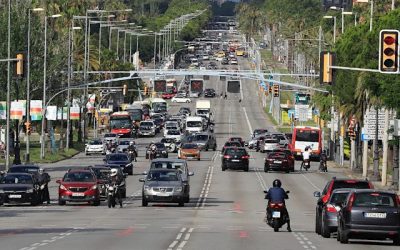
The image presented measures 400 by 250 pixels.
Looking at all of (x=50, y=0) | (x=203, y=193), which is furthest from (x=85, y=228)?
(x=50, y=0)

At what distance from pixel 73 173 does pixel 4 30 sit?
2039 inches

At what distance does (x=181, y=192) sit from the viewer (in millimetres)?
53750

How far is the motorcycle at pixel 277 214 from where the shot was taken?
1557 inches

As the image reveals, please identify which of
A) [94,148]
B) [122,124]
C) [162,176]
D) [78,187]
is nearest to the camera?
[162,176]

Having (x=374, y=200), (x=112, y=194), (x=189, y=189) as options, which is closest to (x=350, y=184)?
(x=374, y=200)

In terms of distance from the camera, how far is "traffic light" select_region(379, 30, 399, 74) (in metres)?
37.4

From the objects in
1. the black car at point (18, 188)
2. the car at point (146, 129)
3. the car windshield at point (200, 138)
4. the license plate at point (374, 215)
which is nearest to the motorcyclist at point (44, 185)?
the black car at point (18, 188)

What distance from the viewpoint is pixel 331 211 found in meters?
37.0

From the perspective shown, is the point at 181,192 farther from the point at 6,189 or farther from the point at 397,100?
the point at 397,100

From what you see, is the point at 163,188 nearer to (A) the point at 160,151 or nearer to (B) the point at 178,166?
(B) the point at 178,166

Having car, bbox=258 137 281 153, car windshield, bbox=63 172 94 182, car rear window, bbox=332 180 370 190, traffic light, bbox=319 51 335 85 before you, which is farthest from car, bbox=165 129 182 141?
car rear window, bbox=332 180 370 190

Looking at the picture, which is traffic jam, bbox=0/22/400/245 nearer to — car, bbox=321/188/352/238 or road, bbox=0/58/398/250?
car, bbox=321/188/352/238

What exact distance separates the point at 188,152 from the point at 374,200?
65.7 metres

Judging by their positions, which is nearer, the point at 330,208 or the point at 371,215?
the point at 371,215
